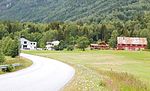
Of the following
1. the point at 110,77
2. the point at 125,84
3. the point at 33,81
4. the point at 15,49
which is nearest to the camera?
the point at 125,84

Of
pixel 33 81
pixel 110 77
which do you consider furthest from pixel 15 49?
pixel 33 81

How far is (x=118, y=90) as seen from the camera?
2614 centimetres

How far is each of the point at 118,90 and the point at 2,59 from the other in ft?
152

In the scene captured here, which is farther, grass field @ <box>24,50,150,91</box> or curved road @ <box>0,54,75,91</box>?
grass field @ <box>24,50,150,91</box>

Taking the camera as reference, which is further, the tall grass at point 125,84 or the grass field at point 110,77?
the grass field at point 110,77

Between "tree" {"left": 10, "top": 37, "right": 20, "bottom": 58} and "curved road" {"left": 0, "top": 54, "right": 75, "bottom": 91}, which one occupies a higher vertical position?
"tree" {"left": 10, "top": 37, "right": 20, "bottom": 58}

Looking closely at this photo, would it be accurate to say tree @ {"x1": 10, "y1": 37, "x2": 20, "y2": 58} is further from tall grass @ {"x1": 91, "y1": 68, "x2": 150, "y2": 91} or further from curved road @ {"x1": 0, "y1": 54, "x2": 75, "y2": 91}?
tall grass @ {"x1": 91, "y1": 68, "x2": 150, "y2": 91}

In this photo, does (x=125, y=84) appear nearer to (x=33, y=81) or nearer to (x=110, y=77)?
(x=33, y=81)

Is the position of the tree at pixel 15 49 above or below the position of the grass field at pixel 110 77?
above

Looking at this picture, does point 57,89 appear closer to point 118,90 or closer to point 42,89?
point 42,89

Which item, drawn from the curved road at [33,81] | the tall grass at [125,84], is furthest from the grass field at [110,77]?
the curved road at [33,81]

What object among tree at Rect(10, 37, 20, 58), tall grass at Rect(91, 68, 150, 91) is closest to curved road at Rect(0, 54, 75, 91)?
tall grass at Rect(91, 68, 150, 91)

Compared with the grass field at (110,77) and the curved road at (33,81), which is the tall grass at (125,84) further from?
the curved road at (33,81)

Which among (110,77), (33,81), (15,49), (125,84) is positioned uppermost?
(15,49)
